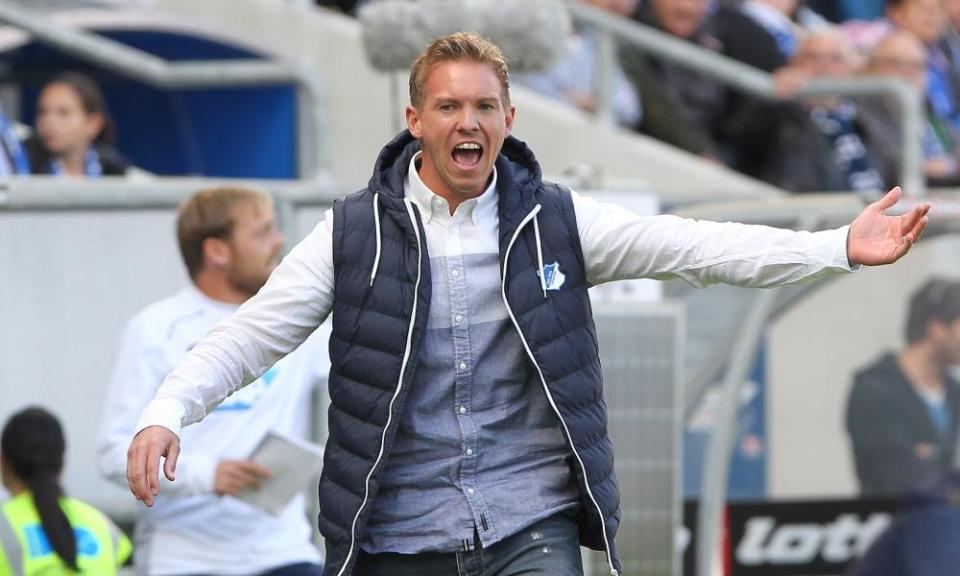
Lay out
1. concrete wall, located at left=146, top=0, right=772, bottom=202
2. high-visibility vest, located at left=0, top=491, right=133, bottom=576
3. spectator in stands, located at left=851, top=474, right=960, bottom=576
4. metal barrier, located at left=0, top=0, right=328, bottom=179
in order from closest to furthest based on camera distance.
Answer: high-visibility vest, located at left=0, top=491, right=133, bottom=576, spectator in stands, located at left=851, top=474, right=960, bottom=576, metal barrier, located at left=0, top=0, right=328, bottom=179, concrete wall, located at left=146, top=0, right=772, bottom=202

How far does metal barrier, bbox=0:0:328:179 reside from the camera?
7512mm

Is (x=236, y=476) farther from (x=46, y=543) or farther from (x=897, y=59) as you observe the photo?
(x=897, y=59)

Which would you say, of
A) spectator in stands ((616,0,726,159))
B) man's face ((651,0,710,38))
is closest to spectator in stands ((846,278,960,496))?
spectator in stands ((616,0,726,159))

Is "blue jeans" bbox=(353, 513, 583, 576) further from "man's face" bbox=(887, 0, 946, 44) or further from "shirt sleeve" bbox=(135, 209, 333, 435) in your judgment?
"man's face" bbox=(887, 0, 946, 44)

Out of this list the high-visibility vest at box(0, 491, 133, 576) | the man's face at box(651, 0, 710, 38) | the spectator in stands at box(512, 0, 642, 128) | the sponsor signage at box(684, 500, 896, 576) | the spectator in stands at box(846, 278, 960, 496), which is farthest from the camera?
the man's face at box(651, 0, 710, 38)

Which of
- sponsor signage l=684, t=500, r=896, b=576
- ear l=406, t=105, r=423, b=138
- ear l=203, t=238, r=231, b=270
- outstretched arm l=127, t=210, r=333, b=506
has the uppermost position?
ear l=406, t=105, r=423, b=138

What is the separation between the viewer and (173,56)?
11.2 meters

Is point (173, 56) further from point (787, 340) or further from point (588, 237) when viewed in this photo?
point (588, 237)

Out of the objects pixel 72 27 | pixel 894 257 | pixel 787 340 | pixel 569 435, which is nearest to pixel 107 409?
pixel 569 435

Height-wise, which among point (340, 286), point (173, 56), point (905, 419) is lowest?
point (905, 419)

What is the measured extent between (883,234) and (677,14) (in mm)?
6921

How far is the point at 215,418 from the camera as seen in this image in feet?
19.4

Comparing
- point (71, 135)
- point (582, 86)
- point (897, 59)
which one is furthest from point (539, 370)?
point (897, 59)

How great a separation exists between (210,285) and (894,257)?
96.2 inches
